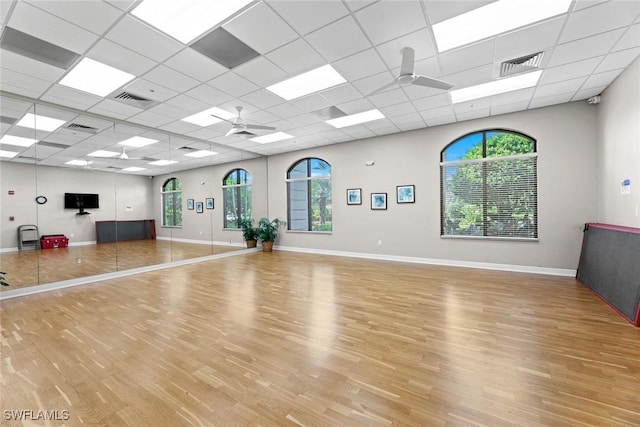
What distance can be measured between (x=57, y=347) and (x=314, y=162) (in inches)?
267

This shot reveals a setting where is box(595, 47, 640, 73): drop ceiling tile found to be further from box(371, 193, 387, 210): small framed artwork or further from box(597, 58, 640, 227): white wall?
box(371, 193, 387, 210): small framed artwork

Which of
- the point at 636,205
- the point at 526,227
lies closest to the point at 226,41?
the point at 636,205

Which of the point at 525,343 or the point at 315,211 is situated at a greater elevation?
the point at 315,211

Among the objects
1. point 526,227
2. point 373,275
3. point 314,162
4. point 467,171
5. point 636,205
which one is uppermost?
point 314,162

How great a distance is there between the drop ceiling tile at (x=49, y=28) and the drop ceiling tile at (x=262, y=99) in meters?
1.98

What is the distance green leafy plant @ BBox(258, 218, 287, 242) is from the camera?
8297 millimetres

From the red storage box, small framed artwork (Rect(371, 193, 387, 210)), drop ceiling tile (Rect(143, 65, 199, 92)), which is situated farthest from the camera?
small framed artwork (Rect(371, 193, 387, 210))

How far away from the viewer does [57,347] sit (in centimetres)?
248

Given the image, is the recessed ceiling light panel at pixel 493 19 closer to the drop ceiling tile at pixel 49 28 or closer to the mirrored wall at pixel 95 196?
the drop ceiling tile at pixel 49 28

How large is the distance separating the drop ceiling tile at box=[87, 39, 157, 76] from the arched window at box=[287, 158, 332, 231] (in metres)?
5.14

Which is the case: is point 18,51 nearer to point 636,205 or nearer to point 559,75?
point 559,75

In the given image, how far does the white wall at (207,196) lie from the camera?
22.3ft

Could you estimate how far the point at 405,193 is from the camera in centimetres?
650

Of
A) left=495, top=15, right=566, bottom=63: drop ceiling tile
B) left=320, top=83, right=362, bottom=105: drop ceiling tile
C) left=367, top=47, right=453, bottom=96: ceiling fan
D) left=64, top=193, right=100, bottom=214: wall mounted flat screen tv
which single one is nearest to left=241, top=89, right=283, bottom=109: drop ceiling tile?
left=320, top=83, right=362, bottom=105: drop ceiling tile
